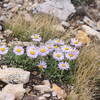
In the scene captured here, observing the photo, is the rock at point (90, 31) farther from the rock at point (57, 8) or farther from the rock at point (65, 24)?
the rock at point (57, 8)

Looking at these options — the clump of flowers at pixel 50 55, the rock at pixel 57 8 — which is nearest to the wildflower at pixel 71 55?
the clump of flowers at pixel 50 55

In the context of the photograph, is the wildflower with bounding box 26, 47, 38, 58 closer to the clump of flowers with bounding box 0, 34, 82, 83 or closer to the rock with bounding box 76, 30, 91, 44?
the clump of flowers with bounding box 0, 34, 82, 83

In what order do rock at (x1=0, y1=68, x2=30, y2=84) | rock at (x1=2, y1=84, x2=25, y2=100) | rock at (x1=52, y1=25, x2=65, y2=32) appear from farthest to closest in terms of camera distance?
rock at (x1=52, y1=25, x2=65, y2=32), rock at (x1=0, y1=68, x2=30, y2=84), rock at (x1=2, y1=84, x2=25, y2=100)

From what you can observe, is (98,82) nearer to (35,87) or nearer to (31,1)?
(35,87)

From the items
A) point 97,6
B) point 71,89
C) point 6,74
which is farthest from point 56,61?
point 97,6

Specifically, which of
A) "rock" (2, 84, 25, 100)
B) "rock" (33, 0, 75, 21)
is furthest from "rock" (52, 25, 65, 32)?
"rock" (2, 84, 25, 100)


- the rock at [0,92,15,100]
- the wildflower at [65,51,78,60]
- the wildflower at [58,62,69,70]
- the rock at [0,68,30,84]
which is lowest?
the rock at [0,92,15,100]
